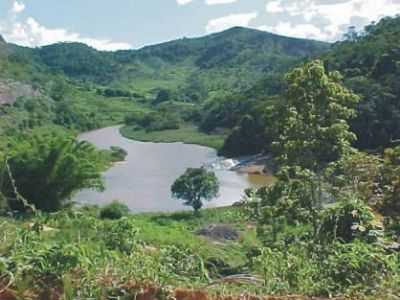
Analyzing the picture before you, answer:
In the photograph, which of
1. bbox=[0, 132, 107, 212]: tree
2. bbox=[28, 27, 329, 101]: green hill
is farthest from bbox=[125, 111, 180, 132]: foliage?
bbox=[0, 132, 107, 212]: tree

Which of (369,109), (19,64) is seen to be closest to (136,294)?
(369,109)

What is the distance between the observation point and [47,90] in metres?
74.3

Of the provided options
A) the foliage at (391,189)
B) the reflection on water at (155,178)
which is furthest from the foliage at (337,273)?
the reflection on water at (155,178)

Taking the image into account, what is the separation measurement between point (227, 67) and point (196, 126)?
4606 cm

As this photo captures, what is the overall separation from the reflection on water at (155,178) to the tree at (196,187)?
1.98 m

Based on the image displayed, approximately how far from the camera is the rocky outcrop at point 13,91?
60.7 meters

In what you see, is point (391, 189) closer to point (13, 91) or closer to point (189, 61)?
point (13, 91)

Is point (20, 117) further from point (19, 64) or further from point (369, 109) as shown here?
point (369, 109)

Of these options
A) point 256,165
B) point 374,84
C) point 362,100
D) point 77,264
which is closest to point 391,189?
point 77,264

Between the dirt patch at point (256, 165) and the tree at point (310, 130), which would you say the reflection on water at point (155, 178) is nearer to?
the dirt patch at point (256, 165)

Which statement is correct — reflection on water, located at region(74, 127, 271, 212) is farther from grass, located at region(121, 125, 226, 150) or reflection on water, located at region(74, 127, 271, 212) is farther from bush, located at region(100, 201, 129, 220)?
bush, located at region(100, 201, 129, 220)

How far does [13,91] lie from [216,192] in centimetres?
3911

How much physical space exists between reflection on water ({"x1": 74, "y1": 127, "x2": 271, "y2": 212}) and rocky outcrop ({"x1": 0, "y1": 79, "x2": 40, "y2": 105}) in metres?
10.2

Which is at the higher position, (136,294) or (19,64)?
(19,64)
